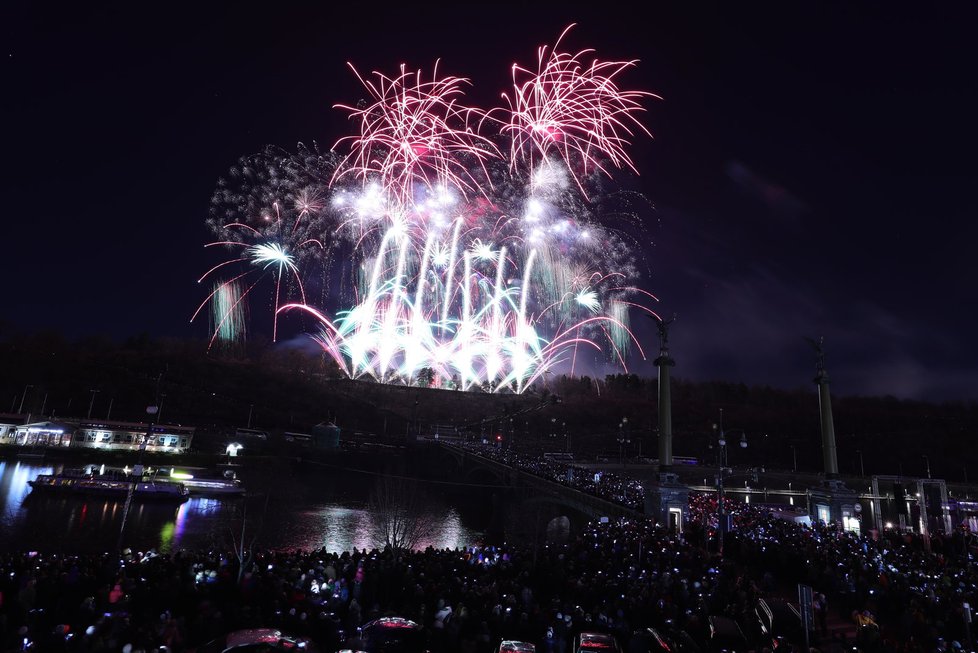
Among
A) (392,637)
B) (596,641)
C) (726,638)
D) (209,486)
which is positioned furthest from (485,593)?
(209,486)

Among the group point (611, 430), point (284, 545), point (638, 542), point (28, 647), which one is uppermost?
point (611, 430)

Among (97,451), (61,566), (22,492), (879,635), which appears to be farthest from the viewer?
(97,451)

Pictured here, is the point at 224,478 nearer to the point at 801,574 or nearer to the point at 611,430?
the point at 801,574

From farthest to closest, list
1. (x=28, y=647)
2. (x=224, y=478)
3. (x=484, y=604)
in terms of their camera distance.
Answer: (x=224, y=478) < (x=484, y=604) < (x=28, y=647)

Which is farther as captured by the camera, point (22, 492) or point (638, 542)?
point (22, 492)

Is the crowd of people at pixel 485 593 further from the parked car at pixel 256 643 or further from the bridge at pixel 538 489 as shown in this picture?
the bridge at pixel 538 489

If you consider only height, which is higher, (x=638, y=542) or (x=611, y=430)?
(x=611, y=430)

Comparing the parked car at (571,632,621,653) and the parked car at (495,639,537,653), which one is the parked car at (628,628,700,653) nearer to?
the parked car at (571,632,621,653)

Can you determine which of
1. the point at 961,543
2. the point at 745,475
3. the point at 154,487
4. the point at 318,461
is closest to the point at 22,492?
the point at 154,487

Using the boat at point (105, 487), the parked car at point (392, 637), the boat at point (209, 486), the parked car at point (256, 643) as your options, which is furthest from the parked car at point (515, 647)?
the boat at point (209, 486)
